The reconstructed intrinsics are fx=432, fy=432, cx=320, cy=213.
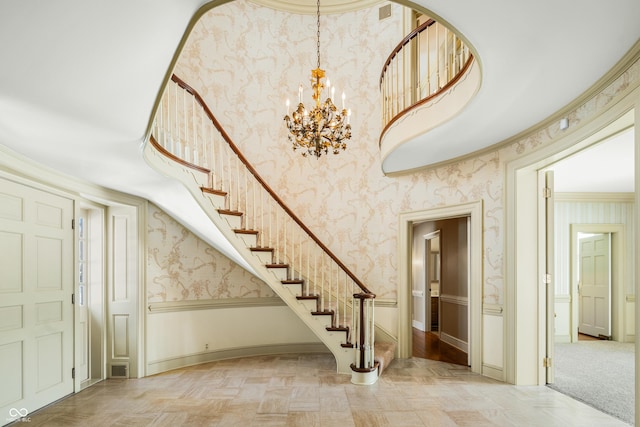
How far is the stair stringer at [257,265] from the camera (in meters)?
4.62

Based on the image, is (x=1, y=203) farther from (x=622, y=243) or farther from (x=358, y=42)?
(x=622, y=243)

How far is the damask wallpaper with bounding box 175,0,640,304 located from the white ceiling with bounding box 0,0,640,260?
2.68 metres

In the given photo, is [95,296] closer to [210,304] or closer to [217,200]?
[210,304]

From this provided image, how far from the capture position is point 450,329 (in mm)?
Answer: 7570

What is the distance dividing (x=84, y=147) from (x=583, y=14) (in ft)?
11.9

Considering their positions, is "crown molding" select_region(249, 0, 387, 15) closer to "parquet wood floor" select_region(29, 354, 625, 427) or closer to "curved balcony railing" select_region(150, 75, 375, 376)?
"curved balcony railing" select_region(150, 75, 375, 376)

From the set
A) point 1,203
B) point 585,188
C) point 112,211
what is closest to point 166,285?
point 112,211

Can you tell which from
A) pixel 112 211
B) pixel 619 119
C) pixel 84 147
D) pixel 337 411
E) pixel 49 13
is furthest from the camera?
pixel 112 211

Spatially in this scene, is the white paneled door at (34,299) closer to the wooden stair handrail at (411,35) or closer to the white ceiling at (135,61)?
the white ceiling at (135,61)

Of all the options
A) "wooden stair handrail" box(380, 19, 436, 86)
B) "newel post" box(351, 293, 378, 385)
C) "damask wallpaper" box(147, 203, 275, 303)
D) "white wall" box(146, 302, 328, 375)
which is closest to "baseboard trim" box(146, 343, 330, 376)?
"white wall" box(146, 302, 328, 375)

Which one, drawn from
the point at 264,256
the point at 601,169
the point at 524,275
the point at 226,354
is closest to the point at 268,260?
the point at 264,256

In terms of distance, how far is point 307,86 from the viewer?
23.0 ft

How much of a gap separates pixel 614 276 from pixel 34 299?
890 cm

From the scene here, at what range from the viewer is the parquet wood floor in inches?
148
